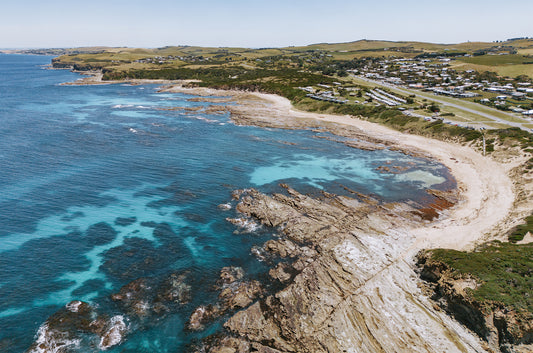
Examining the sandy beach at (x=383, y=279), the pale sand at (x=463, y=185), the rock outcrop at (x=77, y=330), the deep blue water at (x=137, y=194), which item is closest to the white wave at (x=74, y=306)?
the rock outcrop at (x=77, y=330)

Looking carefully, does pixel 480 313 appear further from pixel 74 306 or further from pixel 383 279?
pixel 74 306

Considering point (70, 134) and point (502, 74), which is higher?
point (502, 74)

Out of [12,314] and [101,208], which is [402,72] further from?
[12,314]

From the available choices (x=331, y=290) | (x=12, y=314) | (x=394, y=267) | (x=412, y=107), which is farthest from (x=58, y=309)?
(x=412, y=107)

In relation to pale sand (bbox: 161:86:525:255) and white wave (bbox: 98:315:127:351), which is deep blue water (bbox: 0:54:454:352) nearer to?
white wave (bbox: 98:315:127:351)

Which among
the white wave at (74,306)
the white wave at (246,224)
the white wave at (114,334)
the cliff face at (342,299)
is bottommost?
the white wave at (114,334)

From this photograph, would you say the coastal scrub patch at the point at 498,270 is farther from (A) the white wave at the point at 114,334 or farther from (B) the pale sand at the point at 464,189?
(A) the white wave at the point at 114,334
